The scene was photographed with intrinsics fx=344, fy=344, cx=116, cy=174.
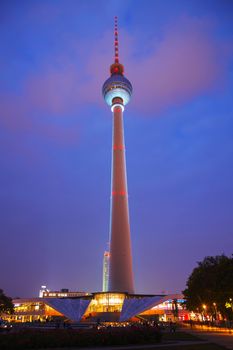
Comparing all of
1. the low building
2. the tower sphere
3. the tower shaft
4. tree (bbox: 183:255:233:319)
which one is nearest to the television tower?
the tower shaft

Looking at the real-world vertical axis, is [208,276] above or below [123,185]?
below

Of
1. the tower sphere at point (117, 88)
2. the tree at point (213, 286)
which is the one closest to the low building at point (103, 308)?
the tree at point (213, 286)

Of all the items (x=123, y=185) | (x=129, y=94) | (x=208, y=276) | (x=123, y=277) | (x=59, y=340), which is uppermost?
(x=129, y=94)

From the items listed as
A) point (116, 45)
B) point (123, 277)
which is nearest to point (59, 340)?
point (123, 277)

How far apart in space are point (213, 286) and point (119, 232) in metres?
49.3

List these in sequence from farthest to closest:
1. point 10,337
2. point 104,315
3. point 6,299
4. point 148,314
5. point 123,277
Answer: point 123,277, point 6,299, point 148,314, point 104,315, point 10,337

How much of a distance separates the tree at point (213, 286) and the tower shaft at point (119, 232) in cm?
Answer: 2913

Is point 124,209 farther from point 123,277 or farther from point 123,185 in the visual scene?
point 123,277

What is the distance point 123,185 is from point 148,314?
3922cm

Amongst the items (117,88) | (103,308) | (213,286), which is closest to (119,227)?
(103,308)

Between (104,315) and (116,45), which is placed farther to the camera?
(116,45)

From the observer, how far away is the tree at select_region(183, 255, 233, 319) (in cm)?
5098

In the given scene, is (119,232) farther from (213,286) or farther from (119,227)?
(213,286)

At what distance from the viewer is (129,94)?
12862 centimetres
